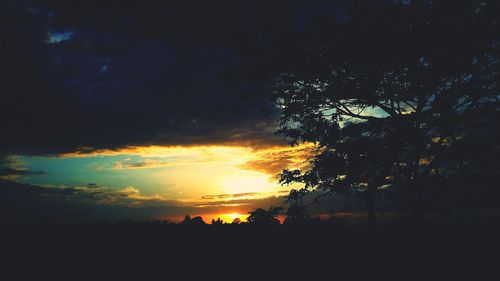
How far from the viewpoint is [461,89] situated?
1266 centimetres

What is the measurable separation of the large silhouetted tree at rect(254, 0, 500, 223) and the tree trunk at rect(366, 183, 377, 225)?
0.13ft

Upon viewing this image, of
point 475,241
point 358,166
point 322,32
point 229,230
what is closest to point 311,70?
point 322,32

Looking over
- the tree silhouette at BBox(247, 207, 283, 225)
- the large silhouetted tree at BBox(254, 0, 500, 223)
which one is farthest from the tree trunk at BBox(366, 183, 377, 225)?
the tree silhouette at BBox(247, 207, 283, 225)

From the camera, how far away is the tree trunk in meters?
14.2

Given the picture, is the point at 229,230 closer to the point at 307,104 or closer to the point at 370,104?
the point at 307,104

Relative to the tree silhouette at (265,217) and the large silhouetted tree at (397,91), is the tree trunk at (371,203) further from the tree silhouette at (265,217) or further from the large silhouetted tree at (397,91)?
the tree silhouette at (265,217)

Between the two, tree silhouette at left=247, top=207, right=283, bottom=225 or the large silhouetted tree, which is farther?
tree silhouette at left=247, top=207, right=283, bottom=225

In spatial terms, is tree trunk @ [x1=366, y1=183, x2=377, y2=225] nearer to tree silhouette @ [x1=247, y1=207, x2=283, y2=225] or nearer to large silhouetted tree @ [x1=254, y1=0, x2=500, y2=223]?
large silhouetted tree @ [x1=254, y1=0, x2=500, y2=223]

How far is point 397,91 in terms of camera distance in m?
13.1

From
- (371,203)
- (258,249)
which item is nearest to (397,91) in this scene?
(371,203)

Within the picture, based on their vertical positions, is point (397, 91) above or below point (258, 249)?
above

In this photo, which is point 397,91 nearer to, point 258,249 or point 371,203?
point 371,203

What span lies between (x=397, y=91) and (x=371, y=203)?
463cm

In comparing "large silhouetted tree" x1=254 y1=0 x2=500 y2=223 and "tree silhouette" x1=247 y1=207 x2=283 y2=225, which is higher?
"large silhouetted tree" x1=254 y1=0 x2=500 y2=223
